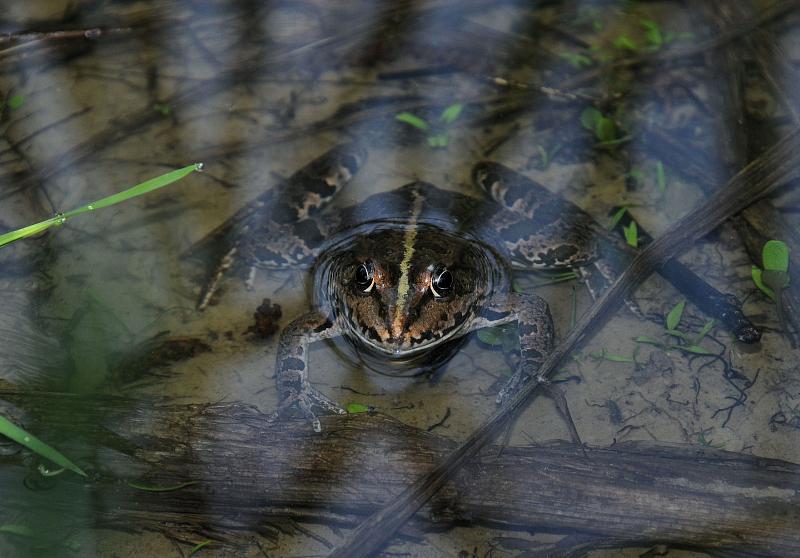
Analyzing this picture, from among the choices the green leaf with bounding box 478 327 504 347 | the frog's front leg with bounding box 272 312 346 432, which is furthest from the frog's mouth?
the frog's front leg with bounding box 272 312 346 432

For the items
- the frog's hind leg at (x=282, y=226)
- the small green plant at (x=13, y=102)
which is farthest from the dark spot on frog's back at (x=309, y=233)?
the small green plant at (x=13, y=102)

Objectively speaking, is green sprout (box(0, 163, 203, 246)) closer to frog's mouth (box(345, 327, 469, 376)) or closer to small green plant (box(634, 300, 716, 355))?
frog's mouth (box(345, 327, 469, 376))

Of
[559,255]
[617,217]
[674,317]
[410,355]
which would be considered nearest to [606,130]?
[617,217]

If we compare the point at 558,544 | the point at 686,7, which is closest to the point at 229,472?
the point at 558,544

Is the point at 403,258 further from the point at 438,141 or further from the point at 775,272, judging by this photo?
the point at 775,272

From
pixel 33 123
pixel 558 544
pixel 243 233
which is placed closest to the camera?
pixel 558 544

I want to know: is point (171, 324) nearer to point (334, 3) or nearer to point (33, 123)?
point (33, 123)
